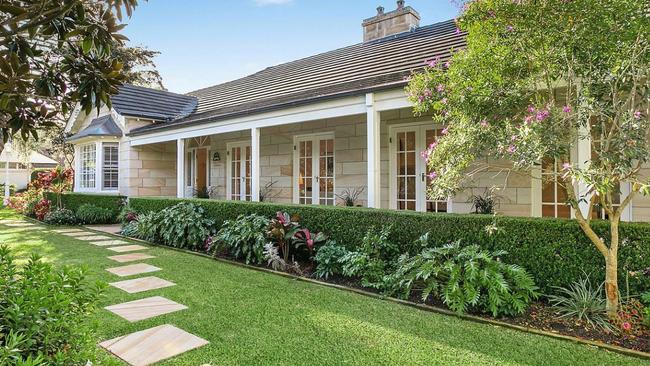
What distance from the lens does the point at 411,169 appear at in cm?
873

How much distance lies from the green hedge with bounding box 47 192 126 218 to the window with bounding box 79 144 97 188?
743 millimetres

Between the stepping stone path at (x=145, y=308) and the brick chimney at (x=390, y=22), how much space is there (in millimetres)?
10880

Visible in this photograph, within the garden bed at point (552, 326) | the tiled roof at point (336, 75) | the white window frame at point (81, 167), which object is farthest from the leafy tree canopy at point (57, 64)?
the white window frame at point (81, 167)

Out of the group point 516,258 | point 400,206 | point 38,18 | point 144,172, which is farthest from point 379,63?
point 144,172

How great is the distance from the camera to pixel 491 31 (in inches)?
171

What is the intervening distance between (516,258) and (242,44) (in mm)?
13188

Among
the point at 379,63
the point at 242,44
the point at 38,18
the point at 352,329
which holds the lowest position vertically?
the point at 352,329

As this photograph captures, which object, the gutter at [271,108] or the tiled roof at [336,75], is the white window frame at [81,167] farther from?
the tiled roof at [336,75]

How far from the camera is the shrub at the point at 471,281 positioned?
4.09m

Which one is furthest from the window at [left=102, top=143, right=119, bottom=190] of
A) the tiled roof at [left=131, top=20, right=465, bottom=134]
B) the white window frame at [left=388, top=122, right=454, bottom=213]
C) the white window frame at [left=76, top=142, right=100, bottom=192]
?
the white window frame at [left=388, top=122, right=454, bottom=213]

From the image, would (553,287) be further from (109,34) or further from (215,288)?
(109,34)

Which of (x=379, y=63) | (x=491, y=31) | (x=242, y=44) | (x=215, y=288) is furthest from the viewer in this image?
(x=242, y=44)

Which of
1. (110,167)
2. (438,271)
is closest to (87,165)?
(110,167)

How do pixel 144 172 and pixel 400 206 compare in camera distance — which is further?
pixel 144 172
